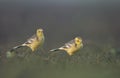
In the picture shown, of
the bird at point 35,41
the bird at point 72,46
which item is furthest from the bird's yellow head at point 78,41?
the bird at point 35,41

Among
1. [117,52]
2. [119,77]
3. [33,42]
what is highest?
[33,42]

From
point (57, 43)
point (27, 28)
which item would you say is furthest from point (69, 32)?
point (27, 28)

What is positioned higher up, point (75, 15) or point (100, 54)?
point (75, 15)

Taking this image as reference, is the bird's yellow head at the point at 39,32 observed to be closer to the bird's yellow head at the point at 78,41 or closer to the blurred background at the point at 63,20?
the blurred background at the point at 63,20

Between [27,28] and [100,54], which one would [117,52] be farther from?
[27,28]

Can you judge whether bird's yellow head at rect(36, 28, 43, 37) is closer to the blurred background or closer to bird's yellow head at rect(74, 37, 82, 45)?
the blurred background

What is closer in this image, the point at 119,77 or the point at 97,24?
the point at 119,77

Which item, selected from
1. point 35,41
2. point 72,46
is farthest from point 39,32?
point 72,46

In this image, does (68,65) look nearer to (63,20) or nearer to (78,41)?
(78,41)
